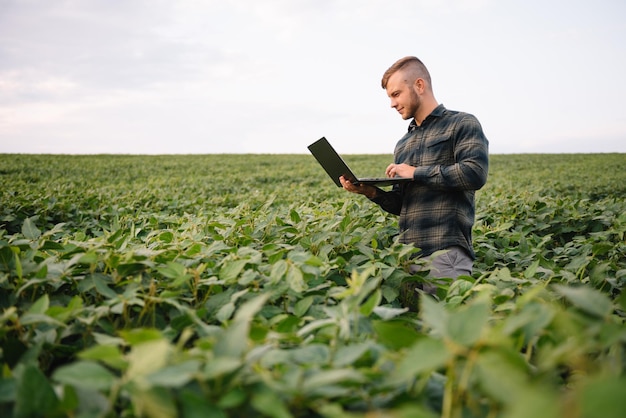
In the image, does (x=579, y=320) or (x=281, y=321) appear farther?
(x=281, y=321)

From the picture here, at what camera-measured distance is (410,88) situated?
9.71ft

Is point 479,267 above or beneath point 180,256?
beneath

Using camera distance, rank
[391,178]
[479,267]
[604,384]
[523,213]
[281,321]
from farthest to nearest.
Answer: [523,213], [479,267], [391,178], [281,321], [604,384]

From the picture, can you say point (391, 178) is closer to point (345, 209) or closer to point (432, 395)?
point (345, 209)

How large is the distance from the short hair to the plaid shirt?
10.5 inches

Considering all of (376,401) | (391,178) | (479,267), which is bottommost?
(479,267)

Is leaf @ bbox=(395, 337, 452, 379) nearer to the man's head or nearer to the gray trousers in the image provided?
the gray trousers

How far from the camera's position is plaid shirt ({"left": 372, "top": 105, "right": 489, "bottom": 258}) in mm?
2693

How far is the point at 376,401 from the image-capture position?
32.3 inches

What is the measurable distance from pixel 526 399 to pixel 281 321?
0.77m

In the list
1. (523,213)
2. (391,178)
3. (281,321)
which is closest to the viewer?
(281,321)

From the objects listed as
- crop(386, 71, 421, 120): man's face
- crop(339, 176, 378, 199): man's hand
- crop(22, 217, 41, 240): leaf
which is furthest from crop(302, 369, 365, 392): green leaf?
crop(386, 71, 421, 120): man's face

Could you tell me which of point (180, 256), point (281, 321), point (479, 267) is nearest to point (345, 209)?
point (479, 267)

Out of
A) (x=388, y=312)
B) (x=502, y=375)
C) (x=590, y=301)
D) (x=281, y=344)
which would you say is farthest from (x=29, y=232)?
(x=590, y=301)
